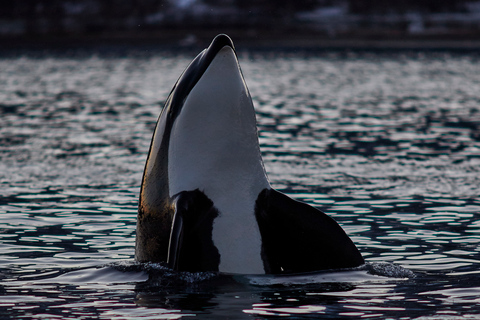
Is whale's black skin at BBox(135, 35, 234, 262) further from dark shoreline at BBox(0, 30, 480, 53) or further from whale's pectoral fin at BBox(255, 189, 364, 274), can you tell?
dark shoreline at BBox(0, 30, 480, 53)

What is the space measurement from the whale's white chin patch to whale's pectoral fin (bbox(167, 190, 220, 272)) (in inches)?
2.1

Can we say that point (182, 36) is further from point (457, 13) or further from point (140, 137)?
point (140, 137)

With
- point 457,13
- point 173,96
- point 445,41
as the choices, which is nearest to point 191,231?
point 173,96

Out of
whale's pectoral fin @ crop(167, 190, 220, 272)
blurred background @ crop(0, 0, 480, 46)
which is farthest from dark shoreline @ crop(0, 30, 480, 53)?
whale's pectoral fin @ crop(167, 190, 220, 272)

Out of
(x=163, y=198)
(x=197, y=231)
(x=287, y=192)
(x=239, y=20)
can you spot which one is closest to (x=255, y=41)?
(x=239, y=20)

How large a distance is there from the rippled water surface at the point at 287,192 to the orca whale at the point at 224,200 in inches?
7.7

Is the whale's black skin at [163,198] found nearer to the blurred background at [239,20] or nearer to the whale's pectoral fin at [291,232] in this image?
the whale's pectoral fin at [291,232]

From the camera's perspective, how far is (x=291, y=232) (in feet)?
23.6

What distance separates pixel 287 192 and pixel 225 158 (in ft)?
18.8

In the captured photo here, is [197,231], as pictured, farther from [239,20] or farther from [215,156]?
[239,20]

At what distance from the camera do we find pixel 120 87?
39.7 m

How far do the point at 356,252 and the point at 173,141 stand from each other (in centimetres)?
189

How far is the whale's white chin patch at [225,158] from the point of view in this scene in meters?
7.14

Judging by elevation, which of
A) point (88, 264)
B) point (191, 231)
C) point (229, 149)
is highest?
point (229, 149)
